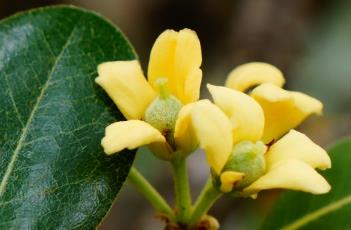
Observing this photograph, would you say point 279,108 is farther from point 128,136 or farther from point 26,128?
point 26,128

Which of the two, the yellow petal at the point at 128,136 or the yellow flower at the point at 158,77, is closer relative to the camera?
the yellow petal at the point at 128,136

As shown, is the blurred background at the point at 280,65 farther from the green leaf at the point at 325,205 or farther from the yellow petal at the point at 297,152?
the yellow petal at the point at 297,152

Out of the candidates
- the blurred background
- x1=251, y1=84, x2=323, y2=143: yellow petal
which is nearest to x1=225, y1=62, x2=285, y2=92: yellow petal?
x1=251, y1=84, x2=323, y2=143: yellow petal

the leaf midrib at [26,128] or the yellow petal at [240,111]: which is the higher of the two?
the yellow petal at [240,111]

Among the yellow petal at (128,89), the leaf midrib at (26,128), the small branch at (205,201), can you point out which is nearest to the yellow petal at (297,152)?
the small branch at (205,201)

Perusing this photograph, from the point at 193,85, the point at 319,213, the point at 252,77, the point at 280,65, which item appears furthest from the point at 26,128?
the point at 280,65

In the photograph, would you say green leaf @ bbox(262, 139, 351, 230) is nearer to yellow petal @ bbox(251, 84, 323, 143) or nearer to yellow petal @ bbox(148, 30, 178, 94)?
yellow petal @ bbox(251, 84, 323, 143)
